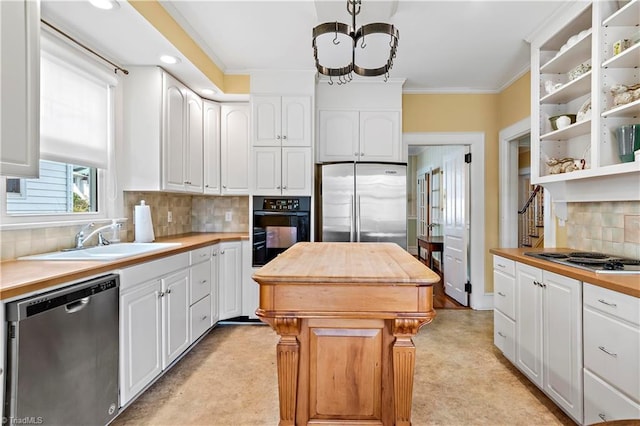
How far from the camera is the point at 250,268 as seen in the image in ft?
11.1

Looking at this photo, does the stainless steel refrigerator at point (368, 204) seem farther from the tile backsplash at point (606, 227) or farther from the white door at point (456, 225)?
the tile backsplash at point (606, 227)

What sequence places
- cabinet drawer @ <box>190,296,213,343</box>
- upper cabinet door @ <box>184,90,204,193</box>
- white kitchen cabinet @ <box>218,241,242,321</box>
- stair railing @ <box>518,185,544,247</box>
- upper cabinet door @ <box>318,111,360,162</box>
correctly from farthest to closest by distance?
1. stair railing @ <box>518,185,544,247</box>
2. upper cabinet door @ <box>318,111,360,162</box>
3. white kitchen cabinet @ <box>218,241,242,321</box>
4. upper cabinet door @ <box>184,90,204,193</box>
5. cabinet drawer @ <box>190,296,213,343</box>

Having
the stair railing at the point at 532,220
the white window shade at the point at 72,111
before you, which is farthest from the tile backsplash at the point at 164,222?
the stair railing at the point at 532,220

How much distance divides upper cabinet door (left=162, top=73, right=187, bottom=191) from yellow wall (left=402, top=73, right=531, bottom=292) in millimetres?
2505

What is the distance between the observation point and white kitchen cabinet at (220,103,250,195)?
11.7ft

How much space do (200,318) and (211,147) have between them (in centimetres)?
175

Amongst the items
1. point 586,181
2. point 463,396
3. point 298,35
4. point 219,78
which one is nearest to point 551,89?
point 586,181

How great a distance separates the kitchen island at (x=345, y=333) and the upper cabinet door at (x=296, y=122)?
6.68ft

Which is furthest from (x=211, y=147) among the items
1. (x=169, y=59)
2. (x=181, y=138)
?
(x=169, y=59)

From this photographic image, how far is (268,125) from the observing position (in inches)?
134

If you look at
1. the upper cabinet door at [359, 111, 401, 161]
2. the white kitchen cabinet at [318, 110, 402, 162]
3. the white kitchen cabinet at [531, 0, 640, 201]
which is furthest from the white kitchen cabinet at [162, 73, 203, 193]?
the white kitchen cabinet at [531, 0, 640, 201]

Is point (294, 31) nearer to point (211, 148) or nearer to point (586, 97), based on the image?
point (211, 148)

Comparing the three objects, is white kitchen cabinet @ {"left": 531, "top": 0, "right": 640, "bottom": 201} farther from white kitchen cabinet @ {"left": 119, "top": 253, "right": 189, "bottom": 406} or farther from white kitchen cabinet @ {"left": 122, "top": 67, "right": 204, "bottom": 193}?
white kitchen cabinet @ {"left": 122, "top": 67, "right": 204, "bottom": 193}

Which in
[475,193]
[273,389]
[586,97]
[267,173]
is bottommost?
[273,389]
